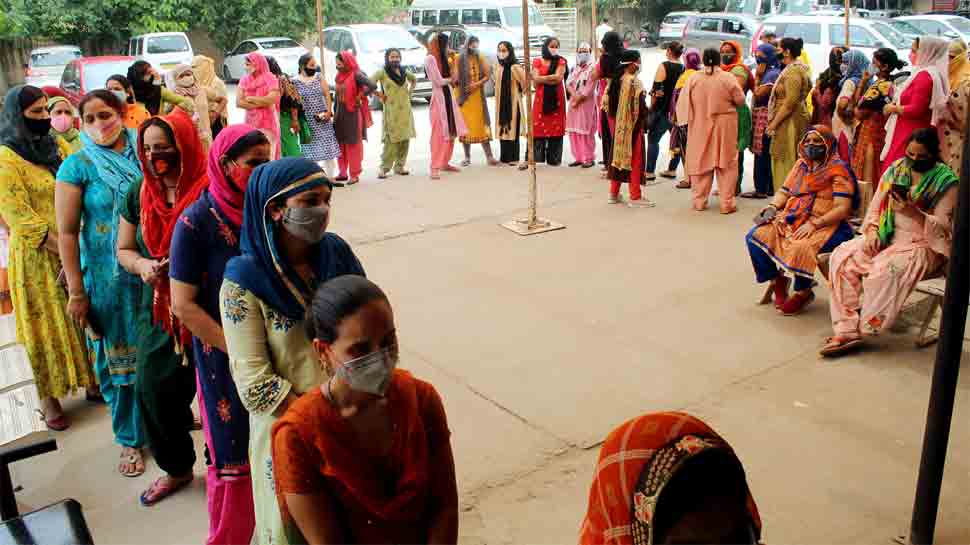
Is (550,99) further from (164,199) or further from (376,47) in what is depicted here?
(164,199)

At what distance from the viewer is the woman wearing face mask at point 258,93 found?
27.4 feet

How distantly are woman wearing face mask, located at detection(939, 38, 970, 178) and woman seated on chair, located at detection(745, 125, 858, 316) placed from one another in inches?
66.3

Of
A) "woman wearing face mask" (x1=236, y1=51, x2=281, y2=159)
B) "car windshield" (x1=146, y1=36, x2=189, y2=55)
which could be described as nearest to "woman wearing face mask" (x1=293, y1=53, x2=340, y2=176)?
"woman wearing face mask" (x1=236, y1=51, x2=281, y2=159)

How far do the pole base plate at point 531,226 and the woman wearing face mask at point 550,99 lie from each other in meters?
2.40

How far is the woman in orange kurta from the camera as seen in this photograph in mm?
1515

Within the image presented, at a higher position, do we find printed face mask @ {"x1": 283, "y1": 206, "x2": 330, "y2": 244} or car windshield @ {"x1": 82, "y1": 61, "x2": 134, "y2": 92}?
car windshield @ {"x1": 82, "y1": 61, "x2": 134, "y2": 92}

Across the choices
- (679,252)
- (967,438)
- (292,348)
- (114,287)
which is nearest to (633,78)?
(679,252)

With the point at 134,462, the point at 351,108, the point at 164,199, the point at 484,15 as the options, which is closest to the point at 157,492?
the point at 134,462

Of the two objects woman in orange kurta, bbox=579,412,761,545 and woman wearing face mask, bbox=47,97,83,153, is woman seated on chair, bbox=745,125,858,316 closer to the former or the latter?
woman in orange kurta, bbox=579,412,761,545

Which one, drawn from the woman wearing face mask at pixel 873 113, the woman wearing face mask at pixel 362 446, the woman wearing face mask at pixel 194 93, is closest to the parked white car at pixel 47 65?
the woman wearing face mask at pixel 194 93

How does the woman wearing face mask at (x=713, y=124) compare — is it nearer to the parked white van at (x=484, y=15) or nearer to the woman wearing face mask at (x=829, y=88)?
the woman wearing face mask at (x=829, y=88)

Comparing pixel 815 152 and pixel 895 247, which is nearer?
pixel 895 247

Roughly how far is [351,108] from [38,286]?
18.2 feet

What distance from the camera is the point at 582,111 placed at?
9852 mm
